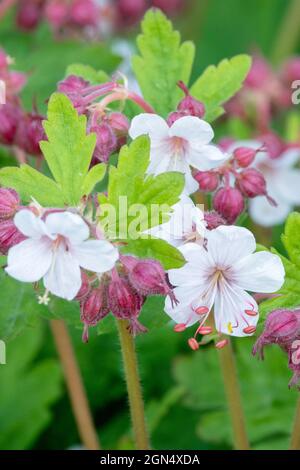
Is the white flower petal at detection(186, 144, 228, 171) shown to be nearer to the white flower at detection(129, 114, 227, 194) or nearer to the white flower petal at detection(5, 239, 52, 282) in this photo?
the white flower at detection(129, 114, 227, 194)

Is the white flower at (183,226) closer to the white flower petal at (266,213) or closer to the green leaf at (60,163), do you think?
the green leaf at (60,163)

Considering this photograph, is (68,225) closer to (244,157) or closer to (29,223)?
(29,223)

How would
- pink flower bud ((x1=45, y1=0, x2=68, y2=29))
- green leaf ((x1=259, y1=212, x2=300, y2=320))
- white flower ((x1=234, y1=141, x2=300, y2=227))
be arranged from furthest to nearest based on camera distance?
pink flower bud ((x1=45, y1=0, x2=68, y2=29)), white flower ((x1=234, y1=141, x2=300, y2=227)), green leaf ((x1=259, y1=212, x2=300, y2=320))

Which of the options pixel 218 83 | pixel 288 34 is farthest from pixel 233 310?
pixel 288 34

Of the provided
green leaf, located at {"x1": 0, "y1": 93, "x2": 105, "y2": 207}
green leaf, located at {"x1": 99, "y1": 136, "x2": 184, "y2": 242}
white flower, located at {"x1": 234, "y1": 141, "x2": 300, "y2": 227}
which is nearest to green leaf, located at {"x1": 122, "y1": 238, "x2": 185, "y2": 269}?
green leaf, located at {"x1": 99, "y1": 136, "x2": 184, "y2": 242}

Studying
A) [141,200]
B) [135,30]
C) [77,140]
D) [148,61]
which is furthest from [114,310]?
[135,30]
